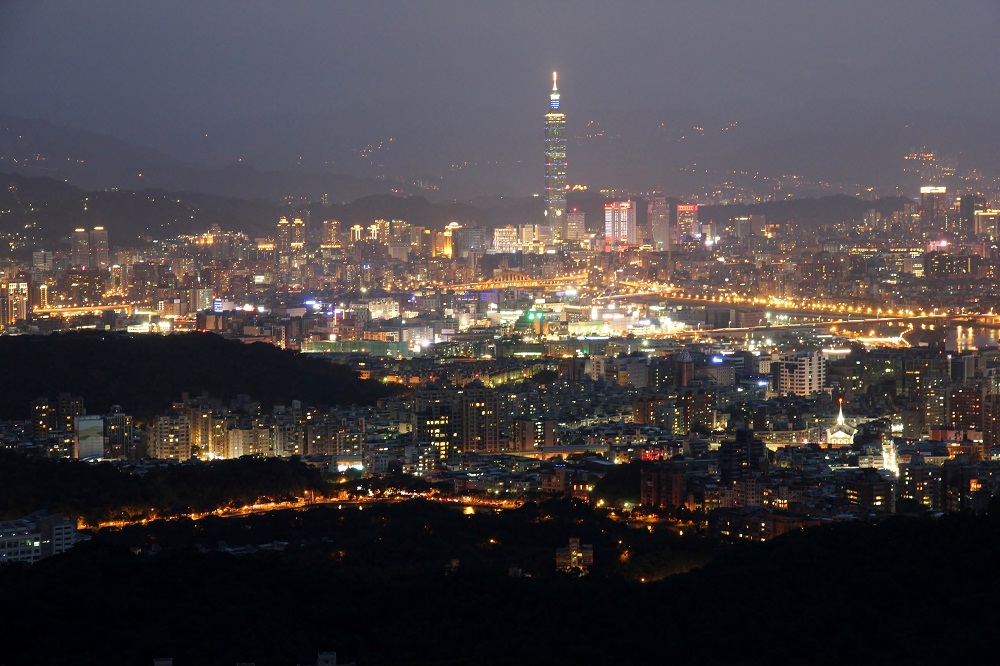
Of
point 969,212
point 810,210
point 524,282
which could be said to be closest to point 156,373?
point 524,282

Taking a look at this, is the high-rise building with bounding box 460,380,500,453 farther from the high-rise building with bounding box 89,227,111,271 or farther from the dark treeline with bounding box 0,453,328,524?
the high-rise building with bounding box 89,227,111,271

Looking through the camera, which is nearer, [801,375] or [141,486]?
[141,486]

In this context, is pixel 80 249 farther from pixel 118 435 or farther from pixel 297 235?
pixel 118 435

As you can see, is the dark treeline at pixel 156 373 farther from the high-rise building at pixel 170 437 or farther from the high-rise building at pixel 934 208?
the high-rise building at pixel 934 208

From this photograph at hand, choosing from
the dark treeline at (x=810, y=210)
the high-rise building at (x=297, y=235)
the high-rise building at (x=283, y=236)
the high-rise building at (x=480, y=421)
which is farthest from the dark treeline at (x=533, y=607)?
the dark treeline at (x=810, y=210)

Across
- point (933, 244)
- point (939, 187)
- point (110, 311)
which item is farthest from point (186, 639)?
point (939, 187)

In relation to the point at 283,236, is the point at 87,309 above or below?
below
